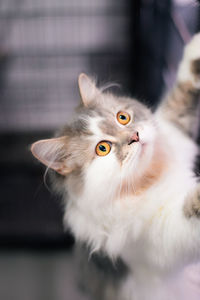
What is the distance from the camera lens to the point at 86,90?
1247 millimetres

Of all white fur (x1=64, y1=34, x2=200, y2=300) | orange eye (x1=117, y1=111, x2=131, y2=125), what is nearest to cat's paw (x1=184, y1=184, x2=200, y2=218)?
white fur (x1=64, y1=34, x2=200, y2=300)

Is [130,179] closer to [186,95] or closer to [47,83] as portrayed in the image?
[186,95]

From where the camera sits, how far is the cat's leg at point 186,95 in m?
1.18

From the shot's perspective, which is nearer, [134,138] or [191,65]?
[134,138]

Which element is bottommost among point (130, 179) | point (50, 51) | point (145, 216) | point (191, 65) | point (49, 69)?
point (145, 216)

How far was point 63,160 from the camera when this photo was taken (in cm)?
113

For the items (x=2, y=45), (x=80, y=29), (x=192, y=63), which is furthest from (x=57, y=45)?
(x=192, y=63)

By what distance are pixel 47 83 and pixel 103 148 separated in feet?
4.26

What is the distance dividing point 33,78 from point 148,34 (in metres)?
0.83

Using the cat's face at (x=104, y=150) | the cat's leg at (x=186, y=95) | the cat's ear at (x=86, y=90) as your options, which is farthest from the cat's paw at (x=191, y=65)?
the cat's ear at (x=86, y=90)

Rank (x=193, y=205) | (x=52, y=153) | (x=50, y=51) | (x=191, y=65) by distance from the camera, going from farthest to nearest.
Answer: (x=50, y=51) → (x=191, y=65) → (x=52, y=153) → (x=193, y=205)

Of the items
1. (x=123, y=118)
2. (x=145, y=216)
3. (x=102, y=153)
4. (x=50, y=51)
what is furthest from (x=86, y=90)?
(x=50, y=51)

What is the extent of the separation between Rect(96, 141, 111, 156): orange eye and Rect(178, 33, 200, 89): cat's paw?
0.43 meters

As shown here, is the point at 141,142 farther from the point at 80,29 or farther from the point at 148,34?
the point at 80,29
